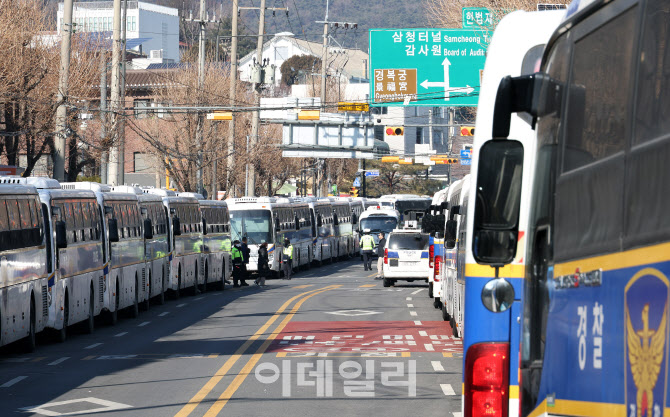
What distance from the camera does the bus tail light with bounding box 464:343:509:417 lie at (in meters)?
6.95

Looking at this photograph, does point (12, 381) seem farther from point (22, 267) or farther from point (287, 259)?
point (287, 259)

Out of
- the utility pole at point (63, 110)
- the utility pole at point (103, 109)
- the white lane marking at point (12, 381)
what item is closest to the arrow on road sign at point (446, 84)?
the utility pole at point (63, 110)

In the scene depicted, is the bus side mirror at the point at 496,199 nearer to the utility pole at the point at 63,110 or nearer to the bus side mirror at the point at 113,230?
the bus side mirror at the point at 113,230

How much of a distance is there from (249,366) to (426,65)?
2090 cm

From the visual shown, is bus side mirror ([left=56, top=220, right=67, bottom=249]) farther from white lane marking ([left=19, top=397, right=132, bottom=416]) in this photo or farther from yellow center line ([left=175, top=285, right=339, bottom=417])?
white lane marking ([left=19, top=397, right=132, bottom=416])

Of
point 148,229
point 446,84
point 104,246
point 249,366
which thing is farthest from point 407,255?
point 249,366

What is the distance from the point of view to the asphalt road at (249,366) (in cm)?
1330

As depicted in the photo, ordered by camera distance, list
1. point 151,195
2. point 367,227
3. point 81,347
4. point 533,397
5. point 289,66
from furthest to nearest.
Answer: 1. point 289,66
2. point 367,227
3. point 151,195
4. point 81,347
5. point 533,397

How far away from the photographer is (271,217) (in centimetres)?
4834

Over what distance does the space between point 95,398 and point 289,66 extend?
449 feet

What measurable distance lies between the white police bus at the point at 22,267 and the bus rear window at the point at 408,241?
59.8ft

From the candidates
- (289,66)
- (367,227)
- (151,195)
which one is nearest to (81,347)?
(151,195)

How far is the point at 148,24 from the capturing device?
13562cm

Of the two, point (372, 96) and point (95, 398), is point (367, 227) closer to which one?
point (372, 96)
